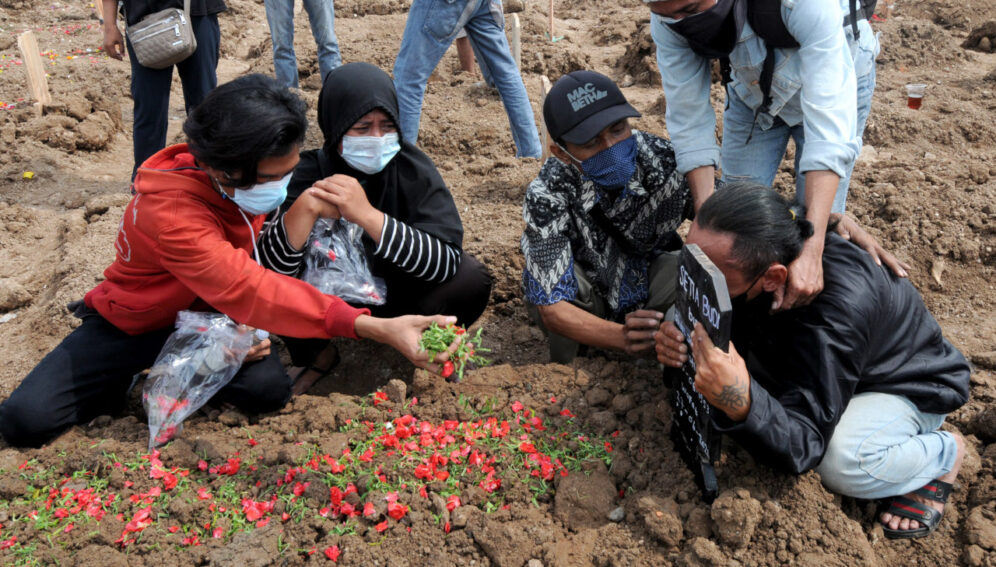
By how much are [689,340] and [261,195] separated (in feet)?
5.83

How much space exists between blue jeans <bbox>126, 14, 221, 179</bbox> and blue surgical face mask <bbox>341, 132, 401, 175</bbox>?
99.8 inches

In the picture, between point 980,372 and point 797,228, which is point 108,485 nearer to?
point 797,228

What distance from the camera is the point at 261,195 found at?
311 centimetres

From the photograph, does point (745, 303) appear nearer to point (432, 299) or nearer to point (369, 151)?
point (432, 299)

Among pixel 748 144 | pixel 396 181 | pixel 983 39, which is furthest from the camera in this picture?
pixel 983 39

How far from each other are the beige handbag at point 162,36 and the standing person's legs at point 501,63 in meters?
1.98

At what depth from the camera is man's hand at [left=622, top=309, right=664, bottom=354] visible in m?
3.12

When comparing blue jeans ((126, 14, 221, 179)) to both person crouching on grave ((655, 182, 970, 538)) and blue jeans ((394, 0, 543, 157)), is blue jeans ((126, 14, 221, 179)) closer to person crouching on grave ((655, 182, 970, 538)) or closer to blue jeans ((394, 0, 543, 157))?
blue jeans ((394, 0, 543, 157))

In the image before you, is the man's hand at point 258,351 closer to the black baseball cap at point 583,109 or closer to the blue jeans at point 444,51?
the black baseball cap at point 583,109

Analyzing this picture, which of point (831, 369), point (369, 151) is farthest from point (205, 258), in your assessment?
point (831, 369)

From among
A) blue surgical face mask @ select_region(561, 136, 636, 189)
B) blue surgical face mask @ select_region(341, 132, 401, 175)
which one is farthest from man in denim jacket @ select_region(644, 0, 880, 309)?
blue surgical face mask @ select_region(341, 132, 401, 175)

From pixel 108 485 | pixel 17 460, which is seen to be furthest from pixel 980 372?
pixel 17 460

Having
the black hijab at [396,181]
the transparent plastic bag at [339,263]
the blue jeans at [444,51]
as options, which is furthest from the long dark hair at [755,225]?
the blue jeans at [444,51]

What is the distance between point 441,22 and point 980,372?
12.9 ft
